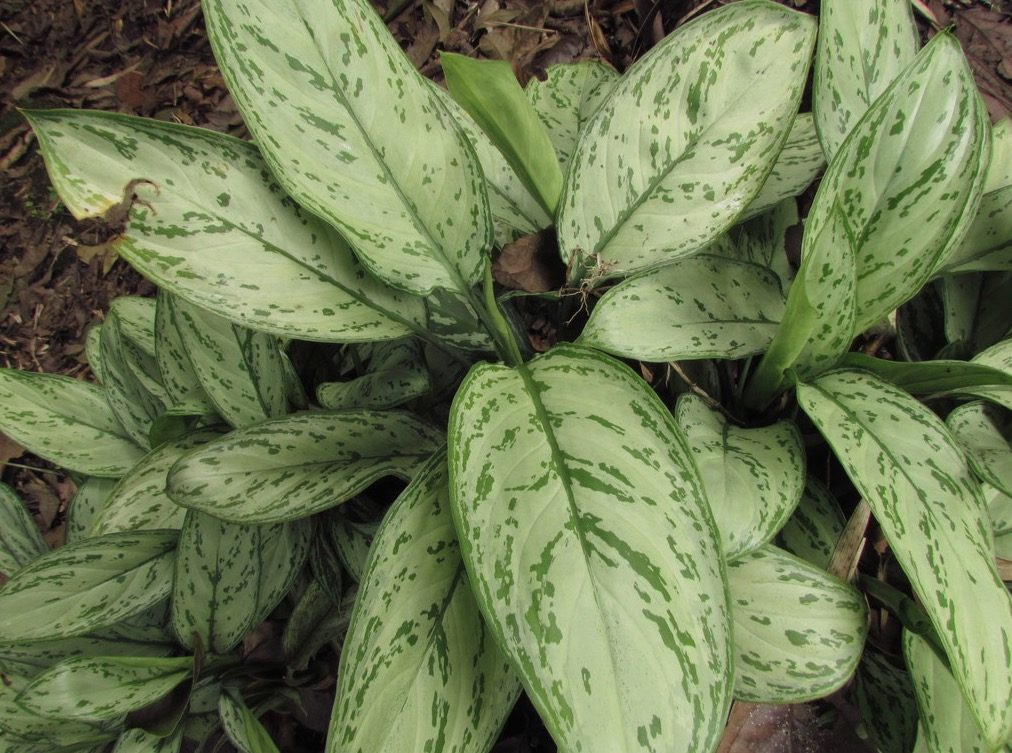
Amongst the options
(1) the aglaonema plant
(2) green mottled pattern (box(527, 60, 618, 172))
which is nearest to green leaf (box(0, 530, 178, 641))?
(1) the aglaonema plant

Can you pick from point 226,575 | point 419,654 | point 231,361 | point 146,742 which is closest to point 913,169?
point 419,654

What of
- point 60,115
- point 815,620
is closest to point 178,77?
point 60,115

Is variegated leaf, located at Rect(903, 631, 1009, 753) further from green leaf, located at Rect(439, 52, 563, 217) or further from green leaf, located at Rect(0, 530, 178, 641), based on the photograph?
green leaf, located at Rect(0, 530, 178, 641)

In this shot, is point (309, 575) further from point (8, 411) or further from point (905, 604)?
point (905, 604)

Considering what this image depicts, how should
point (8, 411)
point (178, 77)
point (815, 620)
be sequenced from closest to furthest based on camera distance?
point (815, 620), point (8, 411), point (178, 77)

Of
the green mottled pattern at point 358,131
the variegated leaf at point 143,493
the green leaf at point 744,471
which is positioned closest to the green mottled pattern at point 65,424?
the variegated leaf at point 143,493
